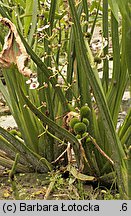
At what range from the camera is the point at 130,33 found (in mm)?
1011

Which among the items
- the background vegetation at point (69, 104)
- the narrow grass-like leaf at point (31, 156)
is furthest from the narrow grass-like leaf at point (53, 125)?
the narrow grass-like leaf at point (31, 156)

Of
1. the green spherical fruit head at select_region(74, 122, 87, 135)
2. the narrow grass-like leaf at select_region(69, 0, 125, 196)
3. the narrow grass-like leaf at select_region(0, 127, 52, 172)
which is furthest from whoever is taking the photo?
the narrow grass-like leaf at select_region(0, 127, 52, 172)

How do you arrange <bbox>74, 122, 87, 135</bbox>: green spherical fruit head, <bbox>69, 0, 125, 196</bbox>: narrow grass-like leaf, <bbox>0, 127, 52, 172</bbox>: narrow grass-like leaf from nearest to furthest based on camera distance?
<bbox>69, 0, 125, 196</bbox>: narrow grass-like leaf
<bbox>74, 122, 87, 135</bbox>: green spherical fruit head
<bbox>0, 127, 52, 172</bbox>: narrow grass-like leaf

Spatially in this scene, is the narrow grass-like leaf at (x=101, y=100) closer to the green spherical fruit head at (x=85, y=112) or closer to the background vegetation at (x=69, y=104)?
the background vegetation at (x=69, y=104)

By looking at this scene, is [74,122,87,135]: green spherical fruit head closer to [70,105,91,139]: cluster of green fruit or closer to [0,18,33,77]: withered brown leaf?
[70,105,91,139]: cluster of green fruit

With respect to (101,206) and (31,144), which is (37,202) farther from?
(31,144)

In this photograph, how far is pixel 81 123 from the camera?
105 centimetres

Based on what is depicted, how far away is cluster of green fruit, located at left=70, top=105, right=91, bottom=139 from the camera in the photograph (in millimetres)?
1049

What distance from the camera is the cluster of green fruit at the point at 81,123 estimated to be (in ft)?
3.44

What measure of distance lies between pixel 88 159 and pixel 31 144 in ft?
0.62

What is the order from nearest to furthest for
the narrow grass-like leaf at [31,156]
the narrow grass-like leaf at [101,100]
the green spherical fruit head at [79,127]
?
1. the narrow grass-like leaf at [101,100]
2. the green spherical fruit head at [79,127]
3. the narrow grass-like leaf at [31,156]

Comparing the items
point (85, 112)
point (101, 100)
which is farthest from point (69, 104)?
point (101, 100)

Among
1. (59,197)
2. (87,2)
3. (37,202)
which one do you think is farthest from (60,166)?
(87,2)

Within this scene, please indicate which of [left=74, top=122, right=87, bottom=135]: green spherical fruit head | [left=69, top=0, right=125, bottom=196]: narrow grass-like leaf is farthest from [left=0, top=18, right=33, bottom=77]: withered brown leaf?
[left=74, top=122, right=87, bottom=135]: green spherical fruit head
